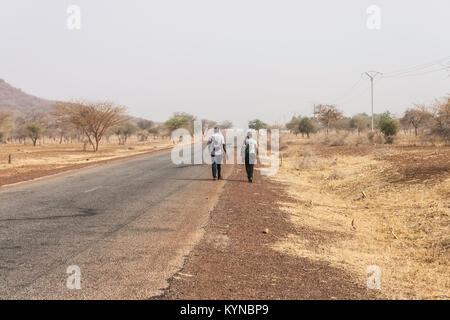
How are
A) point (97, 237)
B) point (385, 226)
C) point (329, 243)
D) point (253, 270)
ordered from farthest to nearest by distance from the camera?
point (385, 226) → point (329, 243) → point (97, 237) → point (253, 270)

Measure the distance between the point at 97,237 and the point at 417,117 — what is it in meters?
50.1

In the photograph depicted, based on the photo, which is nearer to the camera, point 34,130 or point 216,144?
point 216,144

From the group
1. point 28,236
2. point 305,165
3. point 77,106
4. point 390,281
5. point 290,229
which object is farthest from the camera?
point 77,106

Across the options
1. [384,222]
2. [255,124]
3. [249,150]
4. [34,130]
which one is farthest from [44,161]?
[255,124]

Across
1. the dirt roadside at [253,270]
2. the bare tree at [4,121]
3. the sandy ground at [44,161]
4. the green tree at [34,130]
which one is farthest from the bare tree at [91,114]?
the dirt roadside at [253,270]

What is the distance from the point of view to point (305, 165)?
24031 mm

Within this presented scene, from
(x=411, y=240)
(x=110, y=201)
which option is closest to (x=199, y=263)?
(x=411, y=240)

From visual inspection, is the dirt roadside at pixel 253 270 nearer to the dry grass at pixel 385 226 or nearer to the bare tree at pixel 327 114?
the dry grass at pixel 385 226

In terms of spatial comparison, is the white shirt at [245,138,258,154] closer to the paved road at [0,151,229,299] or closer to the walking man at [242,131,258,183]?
the walking man at [242,131,258,183]

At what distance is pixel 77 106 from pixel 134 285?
47549mm

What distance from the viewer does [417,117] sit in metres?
49.5

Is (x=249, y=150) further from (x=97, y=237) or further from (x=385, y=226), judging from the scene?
(x=97, y=237)
